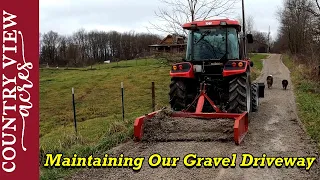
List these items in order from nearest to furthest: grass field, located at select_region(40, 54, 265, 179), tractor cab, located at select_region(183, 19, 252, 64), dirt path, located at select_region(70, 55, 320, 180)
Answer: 1. dirt path, located at select_region(70, 55, 320, 180)
2. grass field, located at select_region(40, 54, 265, 179)
3. tractor cab, located at select_region(183, 19, 252, 64)

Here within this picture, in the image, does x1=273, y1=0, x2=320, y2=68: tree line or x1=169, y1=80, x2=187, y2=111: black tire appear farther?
x1=273, y1=0, x2=320, y2=68: tree line

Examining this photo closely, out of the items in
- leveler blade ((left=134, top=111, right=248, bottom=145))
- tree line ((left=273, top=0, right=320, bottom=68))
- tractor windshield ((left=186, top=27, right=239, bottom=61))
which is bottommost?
leveler blade ((left=134, top=111, right=248, bottom=145))

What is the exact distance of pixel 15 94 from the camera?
4.78 metres

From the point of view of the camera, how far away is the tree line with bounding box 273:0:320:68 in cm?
3042

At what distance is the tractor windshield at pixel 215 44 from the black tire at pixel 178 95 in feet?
2.77

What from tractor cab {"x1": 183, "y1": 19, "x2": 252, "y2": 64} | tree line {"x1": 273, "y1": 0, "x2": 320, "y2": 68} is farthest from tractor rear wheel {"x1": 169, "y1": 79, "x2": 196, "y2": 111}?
tree line {"x1": 273, "y1": 0, "x2": 320, "y2": 68}

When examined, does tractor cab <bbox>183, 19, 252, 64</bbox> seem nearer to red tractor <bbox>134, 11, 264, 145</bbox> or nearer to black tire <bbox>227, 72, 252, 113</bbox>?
red tractor <bbox>134, 11, 264, 145</bbox>

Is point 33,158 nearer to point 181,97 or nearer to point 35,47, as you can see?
point 35,47

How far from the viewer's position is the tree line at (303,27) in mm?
30425

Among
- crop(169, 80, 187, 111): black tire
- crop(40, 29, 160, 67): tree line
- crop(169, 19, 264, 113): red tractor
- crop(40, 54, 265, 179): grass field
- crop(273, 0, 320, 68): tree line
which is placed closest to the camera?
crop(40, 54, 265, 179): grass field

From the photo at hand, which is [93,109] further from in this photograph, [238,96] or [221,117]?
[221,117]

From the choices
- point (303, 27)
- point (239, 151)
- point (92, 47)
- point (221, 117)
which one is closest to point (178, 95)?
point (221, 117)

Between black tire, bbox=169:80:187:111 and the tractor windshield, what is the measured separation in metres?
0.84

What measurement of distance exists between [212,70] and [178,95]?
3.45ft
